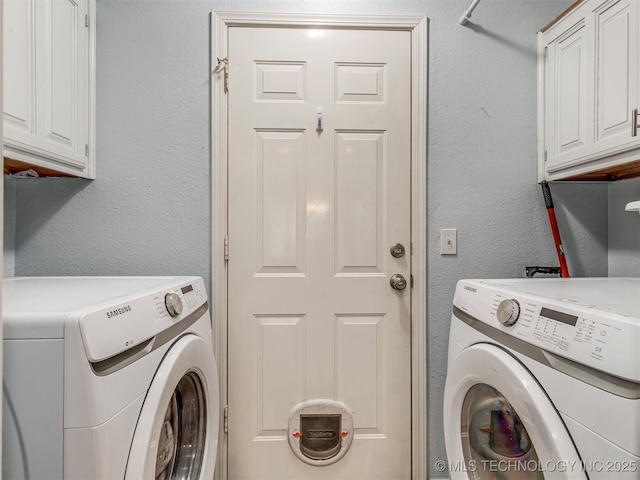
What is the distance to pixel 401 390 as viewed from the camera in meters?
1.64

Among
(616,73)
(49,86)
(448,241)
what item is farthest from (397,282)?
(49,86)

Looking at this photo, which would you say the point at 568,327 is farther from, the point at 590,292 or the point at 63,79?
the point at 63,79

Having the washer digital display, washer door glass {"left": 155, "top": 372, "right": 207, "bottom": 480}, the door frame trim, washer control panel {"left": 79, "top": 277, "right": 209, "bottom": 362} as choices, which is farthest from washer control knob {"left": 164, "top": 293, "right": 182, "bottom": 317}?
the washer digital display

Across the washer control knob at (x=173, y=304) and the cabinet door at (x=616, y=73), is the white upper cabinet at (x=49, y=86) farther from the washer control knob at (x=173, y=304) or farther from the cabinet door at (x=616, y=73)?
the cabinet door at (x=616, y=73)

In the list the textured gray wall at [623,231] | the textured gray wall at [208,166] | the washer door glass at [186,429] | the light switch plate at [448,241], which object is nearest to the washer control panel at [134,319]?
the washer door glass at [186,429]

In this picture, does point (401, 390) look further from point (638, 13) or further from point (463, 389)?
point (638, 13)

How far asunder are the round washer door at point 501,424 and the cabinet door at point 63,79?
5.02 ft

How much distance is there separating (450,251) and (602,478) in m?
1.05

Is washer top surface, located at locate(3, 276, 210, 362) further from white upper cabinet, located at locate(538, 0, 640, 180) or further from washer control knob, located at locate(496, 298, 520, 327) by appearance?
white upper cabinet, located at locate(538, 0, 640, 180)

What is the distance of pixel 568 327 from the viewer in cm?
79

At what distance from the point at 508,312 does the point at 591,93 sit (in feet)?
3.15

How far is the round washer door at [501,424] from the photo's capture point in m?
0.75

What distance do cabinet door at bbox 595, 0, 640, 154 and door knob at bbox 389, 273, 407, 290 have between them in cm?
85

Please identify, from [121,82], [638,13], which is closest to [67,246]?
[121,82]
